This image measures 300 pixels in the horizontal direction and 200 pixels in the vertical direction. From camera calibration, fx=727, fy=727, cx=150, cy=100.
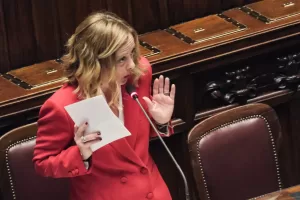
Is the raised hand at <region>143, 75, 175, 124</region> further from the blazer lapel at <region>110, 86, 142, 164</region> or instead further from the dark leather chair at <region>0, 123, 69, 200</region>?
the dark leather chair at <region>0, 123, 69, 200</region>

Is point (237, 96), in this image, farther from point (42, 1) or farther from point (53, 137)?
point (53, 137)

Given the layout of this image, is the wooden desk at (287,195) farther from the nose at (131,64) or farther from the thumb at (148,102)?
the nose at (131,64)

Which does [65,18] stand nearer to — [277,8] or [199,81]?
[199,81]

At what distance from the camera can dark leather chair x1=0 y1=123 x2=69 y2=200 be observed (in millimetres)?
2734

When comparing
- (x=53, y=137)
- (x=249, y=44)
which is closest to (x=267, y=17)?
(x=249, y=44)

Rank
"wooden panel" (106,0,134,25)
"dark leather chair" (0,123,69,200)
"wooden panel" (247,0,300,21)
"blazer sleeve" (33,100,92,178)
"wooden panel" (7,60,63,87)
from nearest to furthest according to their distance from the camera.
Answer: "blazer sleeve" (33,100,92,178) → "dark leather chair" (0,123,69,200) → "wooden panel" (7,60,63,87) → "wooden panel" (106,0,134,25) → "wooden panel" (247,0,300,21)

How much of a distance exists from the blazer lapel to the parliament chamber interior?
0.88 ft

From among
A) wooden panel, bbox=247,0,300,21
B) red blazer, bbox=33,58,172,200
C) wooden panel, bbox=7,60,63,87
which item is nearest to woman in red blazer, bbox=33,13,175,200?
red blazer, bbox=33,58,172,200

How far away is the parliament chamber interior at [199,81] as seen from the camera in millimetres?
2787

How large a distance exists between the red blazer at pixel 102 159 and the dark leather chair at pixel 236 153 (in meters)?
0.18

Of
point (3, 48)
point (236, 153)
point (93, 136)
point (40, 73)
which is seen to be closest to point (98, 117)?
point (93, 136)

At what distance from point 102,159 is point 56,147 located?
17 cm

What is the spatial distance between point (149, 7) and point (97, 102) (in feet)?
5.11

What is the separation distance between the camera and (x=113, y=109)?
254 centimetres
